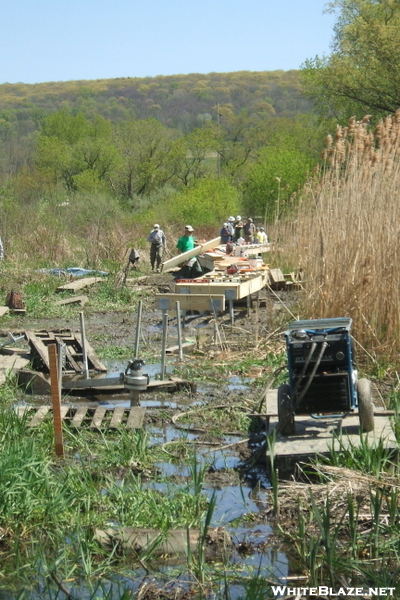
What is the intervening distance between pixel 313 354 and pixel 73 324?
399 inches

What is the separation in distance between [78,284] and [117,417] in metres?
13.4

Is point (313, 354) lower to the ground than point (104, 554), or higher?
higher

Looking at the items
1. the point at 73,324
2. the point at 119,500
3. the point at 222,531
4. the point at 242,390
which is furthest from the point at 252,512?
the point at 73,324

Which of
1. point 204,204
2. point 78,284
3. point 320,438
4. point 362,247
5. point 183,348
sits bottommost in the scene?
point 204,204

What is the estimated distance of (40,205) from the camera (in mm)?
28562

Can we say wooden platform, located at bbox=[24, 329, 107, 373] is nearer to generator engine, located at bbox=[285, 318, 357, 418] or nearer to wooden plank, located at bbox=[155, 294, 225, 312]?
wooden plank, located at bbox=[155, 294, 225, 312]

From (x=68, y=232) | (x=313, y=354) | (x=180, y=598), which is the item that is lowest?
(x=68, y=232)

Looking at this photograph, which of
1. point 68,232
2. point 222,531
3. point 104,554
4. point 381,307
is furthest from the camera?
point 68,232

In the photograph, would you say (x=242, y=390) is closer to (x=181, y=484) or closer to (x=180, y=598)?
(x=181, y=484)

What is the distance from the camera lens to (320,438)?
24.3 feet

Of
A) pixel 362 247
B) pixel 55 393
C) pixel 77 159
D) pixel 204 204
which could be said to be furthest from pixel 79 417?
pixel 77 159

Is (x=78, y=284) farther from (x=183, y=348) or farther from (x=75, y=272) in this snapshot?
(x=183, y=348)

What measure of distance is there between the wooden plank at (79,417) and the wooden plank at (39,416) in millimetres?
272

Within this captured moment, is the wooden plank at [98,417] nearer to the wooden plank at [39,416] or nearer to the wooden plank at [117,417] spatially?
the wooden plank at [117,417]
